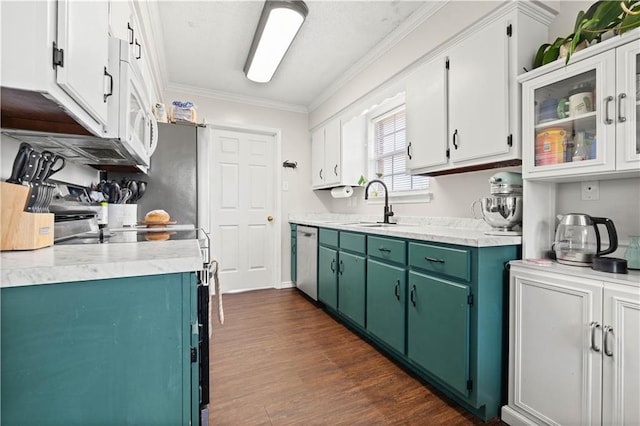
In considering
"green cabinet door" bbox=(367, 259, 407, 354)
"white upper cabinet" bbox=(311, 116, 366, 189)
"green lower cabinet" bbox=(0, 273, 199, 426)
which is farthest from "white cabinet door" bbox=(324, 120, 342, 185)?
"green lower cabinet" bbox=(0, 273, 199, 426)

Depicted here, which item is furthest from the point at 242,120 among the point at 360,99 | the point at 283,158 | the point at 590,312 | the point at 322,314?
the point at 590,312

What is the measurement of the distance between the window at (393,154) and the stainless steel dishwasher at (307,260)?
0.92 metres

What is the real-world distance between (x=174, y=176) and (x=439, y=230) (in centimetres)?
223

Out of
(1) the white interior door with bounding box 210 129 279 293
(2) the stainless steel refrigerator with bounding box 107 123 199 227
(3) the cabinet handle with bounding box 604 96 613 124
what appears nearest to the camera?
(3) the cabinet handle with bounding box 604 96 613 124

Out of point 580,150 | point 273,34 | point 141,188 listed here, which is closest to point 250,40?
point 273,34

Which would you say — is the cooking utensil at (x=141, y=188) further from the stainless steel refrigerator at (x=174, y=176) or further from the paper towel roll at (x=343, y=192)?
the paper towel roll at (x=343, y=192)

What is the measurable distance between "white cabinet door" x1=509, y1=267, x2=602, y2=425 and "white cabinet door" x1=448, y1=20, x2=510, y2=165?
79 centimetres

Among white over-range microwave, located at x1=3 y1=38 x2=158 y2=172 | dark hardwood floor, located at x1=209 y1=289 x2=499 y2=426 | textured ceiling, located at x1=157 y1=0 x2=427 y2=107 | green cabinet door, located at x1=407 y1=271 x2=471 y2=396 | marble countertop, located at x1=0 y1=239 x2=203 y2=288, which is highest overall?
textured ceiling, located at x1=157 y1=0 x2=427 y2=107

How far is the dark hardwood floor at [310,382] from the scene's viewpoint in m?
1.56

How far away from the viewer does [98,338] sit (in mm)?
787

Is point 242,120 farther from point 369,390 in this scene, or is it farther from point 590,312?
point 590,312

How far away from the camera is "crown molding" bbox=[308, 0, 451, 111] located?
7.23ft

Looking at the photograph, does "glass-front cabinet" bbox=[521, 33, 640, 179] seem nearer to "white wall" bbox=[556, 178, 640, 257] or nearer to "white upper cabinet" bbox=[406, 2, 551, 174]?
"white upper cabinet" bbox=[406, 2, 551, 174]

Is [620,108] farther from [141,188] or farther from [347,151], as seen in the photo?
[141,188]
